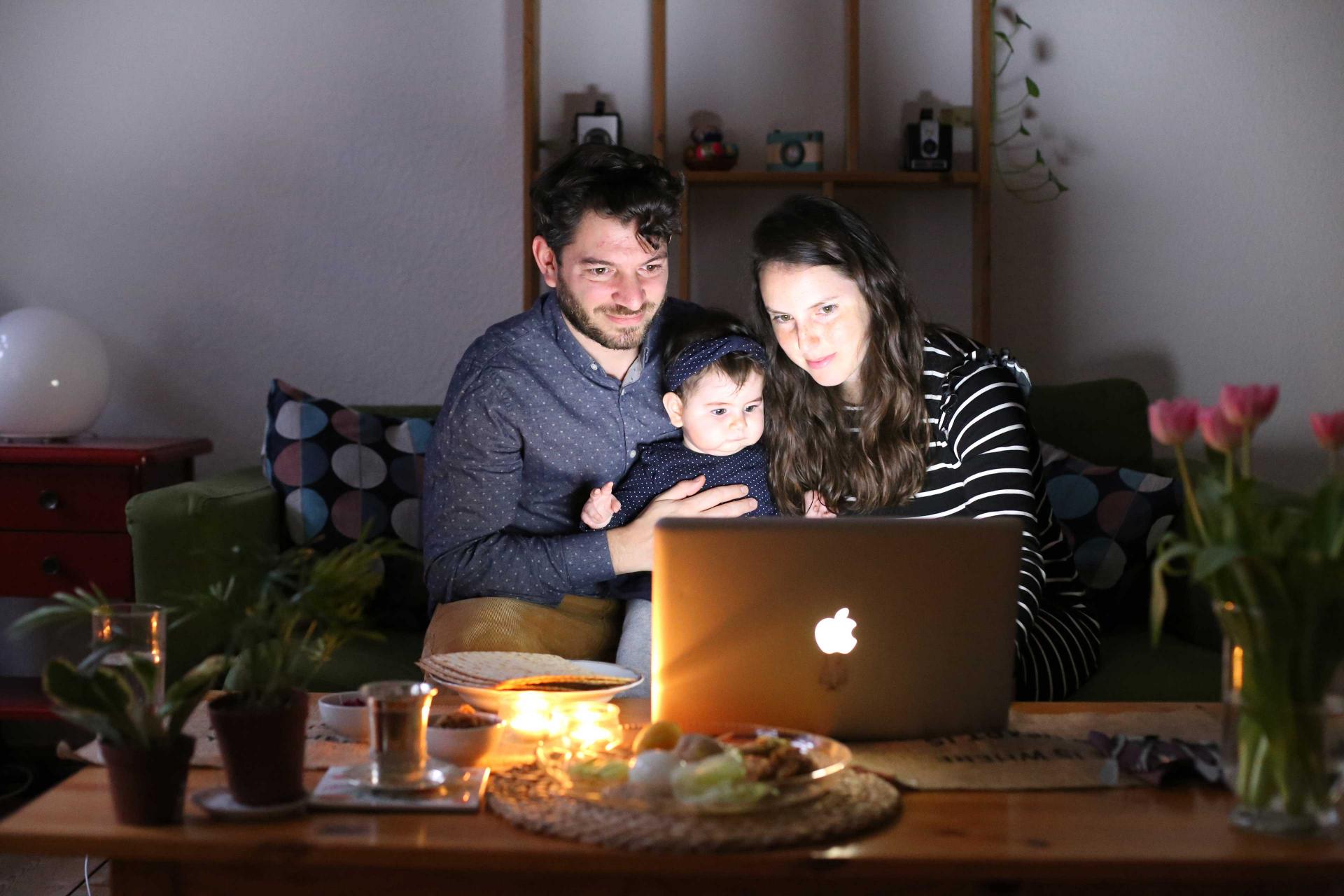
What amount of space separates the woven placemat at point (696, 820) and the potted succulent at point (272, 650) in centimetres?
19

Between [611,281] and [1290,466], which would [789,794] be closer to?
[611,281]

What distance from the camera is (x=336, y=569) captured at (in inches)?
43.3

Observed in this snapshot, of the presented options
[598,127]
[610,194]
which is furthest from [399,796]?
[598,127]

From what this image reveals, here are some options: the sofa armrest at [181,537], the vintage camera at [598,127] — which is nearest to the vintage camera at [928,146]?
the vintage camera at [598,127]

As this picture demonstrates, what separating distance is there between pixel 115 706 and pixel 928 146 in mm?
2305

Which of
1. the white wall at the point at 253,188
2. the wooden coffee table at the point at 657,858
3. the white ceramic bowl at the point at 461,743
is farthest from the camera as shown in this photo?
the white wall at the point at 253,188

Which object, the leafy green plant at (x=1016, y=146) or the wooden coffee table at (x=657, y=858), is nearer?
the wooden coffee table at (x=657, y=858)

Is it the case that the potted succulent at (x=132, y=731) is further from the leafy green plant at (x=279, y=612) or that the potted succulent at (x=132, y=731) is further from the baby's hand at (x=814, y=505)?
the baby's hand at (x=814, y=505)

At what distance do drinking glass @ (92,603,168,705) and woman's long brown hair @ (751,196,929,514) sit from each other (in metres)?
1.07

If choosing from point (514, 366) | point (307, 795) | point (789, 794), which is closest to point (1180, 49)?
point (514, 366)

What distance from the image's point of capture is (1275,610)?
101 cm

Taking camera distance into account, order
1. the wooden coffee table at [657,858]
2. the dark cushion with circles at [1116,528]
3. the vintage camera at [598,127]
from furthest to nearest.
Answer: the vintage camera at [598,127]
the dark cushion with circles at [1116,528]
the wooden coffee table at [657,858]

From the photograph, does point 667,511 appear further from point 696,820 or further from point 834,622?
point 696,820

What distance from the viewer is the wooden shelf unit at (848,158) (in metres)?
2.85
